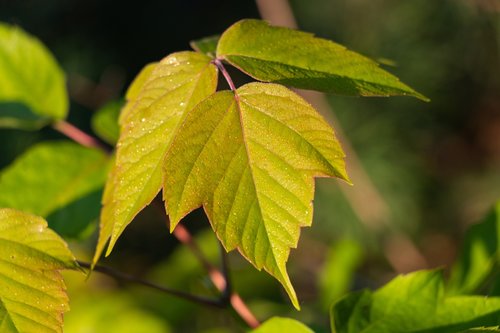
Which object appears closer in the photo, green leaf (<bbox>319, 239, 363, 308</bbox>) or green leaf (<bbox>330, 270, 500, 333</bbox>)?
green leaf (<bbox>330, 270, 500, 333</bbox>)

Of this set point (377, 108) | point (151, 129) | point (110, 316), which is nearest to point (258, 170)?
point (151, 129)

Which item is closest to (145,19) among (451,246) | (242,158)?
(451,246)

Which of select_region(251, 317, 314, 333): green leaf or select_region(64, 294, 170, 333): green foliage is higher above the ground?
select_region(251, 317, 314, 333): green leaf

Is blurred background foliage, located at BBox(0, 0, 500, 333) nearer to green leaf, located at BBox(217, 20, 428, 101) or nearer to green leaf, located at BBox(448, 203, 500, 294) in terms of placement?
green leaf, located at BBox(448, 203, 500, 294)

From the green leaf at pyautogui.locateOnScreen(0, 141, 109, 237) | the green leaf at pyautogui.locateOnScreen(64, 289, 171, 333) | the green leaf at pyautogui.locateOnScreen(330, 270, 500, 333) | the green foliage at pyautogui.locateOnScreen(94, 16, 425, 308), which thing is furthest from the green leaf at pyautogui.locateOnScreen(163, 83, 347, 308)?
the green leaf at pyautogui.locateOnScreen(64, 289, 171, 333)

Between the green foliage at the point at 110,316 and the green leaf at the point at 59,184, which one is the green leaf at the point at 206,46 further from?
Answer: the green foliage at the point at 110,316

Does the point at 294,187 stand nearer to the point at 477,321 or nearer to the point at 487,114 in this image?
the point at 477,321

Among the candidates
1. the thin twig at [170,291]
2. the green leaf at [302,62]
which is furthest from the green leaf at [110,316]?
the green leaf at [302,62]

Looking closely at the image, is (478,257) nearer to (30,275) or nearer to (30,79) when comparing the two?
(30,275)
